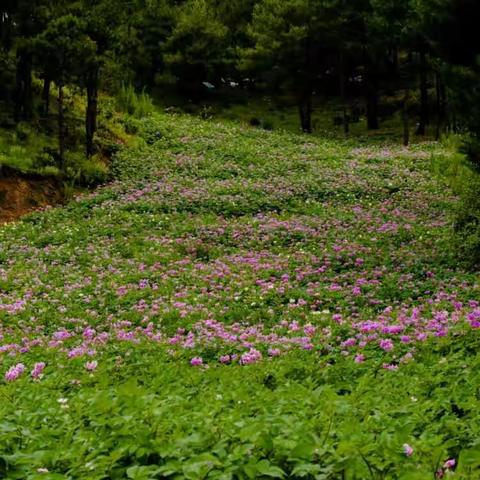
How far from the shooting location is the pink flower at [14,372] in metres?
7.16

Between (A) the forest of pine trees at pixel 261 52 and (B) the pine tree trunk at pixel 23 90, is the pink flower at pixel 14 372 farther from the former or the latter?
(B) the pine tree trunk at pixel 23 90

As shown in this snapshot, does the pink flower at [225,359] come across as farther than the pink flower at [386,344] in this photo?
Yes

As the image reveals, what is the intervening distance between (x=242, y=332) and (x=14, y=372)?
12.0ft

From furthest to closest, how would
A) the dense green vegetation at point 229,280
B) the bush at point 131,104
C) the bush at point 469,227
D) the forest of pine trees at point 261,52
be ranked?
the bush at point 131,104 < the forest of pine trees at point 261,52 < the bush at point 469,227 < the dense green vegetation at point 229,280

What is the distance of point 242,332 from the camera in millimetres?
9461

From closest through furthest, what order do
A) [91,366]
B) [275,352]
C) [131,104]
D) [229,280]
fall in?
[91,366]
[275,352]
[229,280]
[131,104]

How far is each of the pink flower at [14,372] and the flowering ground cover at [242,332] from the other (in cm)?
4

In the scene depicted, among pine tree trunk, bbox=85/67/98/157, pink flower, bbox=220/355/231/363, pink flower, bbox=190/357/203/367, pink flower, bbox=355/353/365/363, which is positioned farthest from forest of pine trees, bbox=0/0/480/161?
pink flower, bbox=190/357/203/367

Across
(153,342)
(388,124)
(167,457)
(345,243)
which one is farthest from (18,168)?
(388,124)

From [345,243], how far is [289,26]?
30.4 metres

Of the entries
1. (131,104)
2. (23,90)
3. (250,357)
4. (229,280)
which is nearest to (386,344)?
(250,357)

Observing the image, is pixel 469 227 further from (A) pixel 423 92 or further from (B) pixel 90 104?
(A) pixel 423 92

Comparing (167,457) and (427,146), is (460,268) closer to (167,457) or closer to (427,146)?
(167,457)

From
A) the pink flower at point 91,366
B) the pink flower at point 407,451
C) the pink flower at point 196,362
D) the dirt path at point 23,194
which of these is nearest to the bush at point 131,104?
the dirt path at point 23,194
